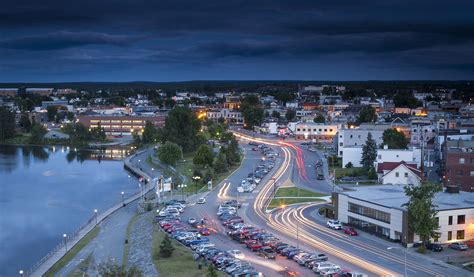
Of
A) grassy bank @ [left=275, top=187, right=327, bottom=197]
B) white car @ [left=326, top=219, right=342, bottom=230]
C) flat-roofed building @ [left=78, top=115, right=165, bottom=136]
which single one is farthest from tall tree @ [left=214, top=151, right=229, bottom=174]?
flat-roofed building @ [left=78, top=115, right=165, bottom=136]

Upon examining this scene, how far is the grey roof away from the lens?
55.9 feet

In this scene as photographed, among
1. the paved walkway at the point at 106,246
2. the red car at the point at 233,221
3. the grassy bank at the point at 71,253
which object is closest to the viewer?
the grassy bank at the point at 71,253

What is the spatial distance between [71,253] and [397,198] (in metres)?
9.32

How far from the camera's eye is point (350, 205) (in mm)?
18453

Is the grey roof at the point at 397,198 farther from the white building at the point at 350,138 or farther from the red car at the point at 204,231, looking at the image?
the white building at the point at 350,138

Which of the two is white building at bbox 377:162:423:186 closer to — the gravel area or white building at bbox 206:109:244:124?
the gravel area

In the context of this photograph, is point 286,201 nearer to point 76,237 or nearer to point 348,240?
point 348,240

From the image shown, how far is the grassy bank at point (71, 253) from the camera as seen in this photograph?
15.1 meters

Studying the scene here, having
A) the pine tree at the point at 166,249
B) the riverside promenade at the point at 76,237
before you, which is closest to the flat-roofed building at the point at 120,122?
the riverside promenade at the point at 76,237

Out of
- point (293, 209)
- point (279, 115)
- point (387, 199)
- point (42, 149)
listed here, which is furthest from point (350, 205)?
point (279, 115)

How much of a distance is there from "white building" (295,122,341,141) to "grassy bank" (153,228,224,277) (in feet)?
99.7

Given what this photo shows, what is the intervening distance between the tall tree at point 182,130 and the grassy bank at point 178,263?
2324cm

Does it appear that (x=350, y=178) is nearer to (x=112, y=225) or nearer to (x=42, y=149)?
(x=112, y=225)

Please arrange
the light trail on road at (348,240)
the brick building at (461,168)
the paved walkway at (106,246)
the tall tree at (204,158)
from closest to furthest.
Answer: the light trail on road at (348,240)
the paved walkway at (106,246)
the brick building at (461,168)
the tall tree at (204,158)
